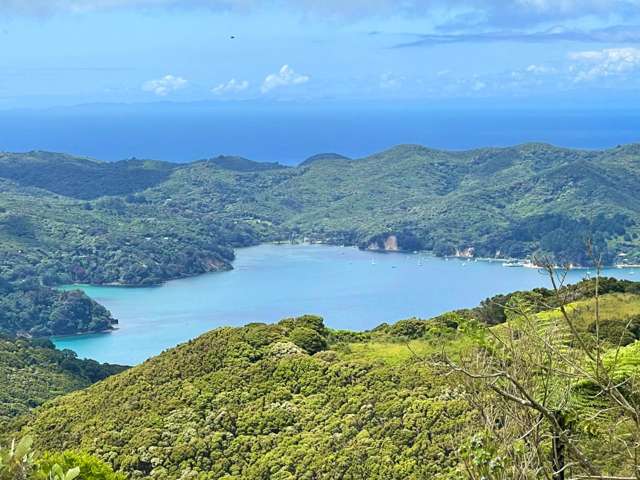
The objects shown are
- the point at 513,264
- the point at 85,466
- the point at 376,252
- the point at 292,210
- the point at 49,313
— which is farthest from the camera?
the point at 292,210

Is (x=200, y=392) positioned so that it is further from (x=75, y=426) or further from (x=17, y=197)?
(x=17, y=197)

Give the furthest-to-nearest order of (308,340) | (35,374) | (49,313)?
(49,313) < (35,374) < (308,340)

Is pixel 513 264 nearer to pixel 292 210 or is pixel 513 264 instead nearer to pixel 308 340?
pixel 292 210

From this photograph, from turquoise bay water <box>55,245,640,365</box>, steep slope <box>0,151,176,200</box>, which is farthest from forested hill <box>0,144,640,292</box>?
turquoise bay water <box>55,245,640,365</box>

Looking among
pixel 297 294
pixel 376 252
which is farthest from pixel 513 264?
pixel 297 294

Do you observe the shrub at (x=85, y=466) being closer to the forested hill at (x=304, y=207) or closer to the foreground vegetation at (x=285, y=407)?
the foreground vegetation at (x=285, y=407)

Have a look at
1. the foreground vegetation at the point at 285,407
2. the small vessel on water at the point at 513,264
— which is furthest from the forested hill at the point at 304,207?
the foreground vegetation at the point at 285,407

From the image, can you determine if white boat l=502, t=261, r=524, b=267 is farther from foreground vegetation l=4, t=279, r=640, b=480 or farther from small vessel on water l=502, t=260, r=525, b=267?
foreground vegetation l=4, t=279, r=640, b=480
